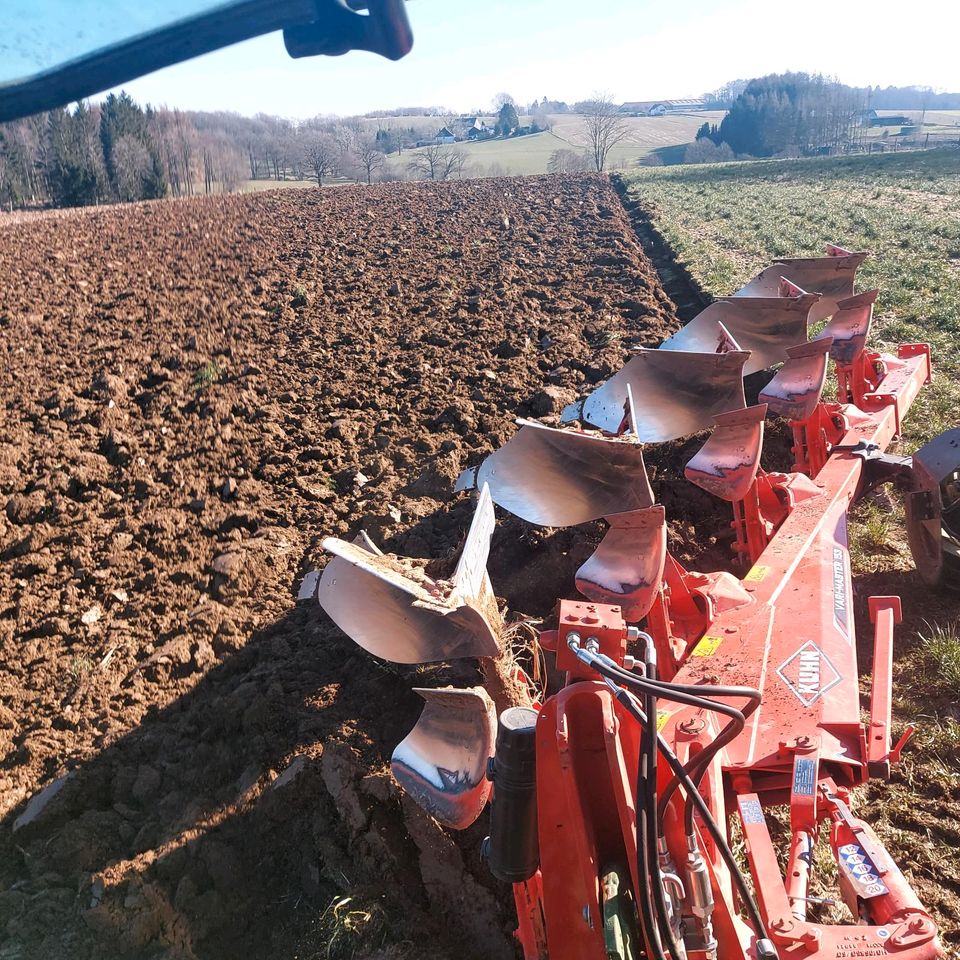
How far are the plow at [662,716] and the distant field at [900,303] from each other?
12.1 inches

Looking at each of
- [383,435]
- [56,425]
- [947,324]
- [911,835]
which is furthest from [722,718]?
[947,324]

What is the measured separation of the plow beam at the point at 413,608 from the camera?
7.30 ft

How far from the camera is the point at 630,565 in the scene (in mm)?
2936

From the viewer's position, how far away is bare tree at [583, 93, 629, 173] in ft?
170

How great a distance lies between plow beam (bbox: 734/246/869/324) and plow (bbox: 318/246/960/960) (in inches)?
120

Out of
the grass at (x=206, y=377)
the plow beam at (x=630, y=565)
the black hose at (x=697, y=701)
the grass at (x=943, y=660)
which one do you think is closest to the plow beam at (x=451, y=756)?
the black hose at (x=697, y=701)

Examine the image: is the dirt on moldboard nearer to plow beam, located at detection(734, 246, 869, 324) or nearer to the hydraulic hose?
the hydraulic hose

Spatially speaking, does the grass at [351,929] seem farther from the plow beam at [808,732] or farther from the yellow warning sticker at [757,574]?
the yellow warning sticker at [757,574]

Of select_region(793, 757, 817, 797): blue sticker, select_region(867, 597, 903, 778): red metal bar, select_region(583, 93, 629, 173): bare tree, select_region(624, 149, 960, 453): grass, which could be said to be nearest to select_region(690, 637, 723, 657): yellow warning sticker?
select_region(867, 597, 903, 778): red metal bar

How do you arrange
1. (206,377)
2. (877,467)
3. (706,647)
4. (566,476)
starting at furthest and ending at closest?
(206,377)
(877,467)
(566,476)
(706,647)

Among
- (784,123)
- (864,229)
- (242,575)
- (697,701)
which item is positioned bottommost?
(242,575)

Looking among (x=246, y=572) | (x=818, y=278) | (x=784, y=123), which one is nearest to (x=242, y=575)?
(x=246, y=572)

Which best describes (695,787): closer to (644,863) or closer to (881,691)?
(644,863)

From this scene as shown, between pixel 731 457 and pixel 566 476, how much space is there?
924 millimetres
